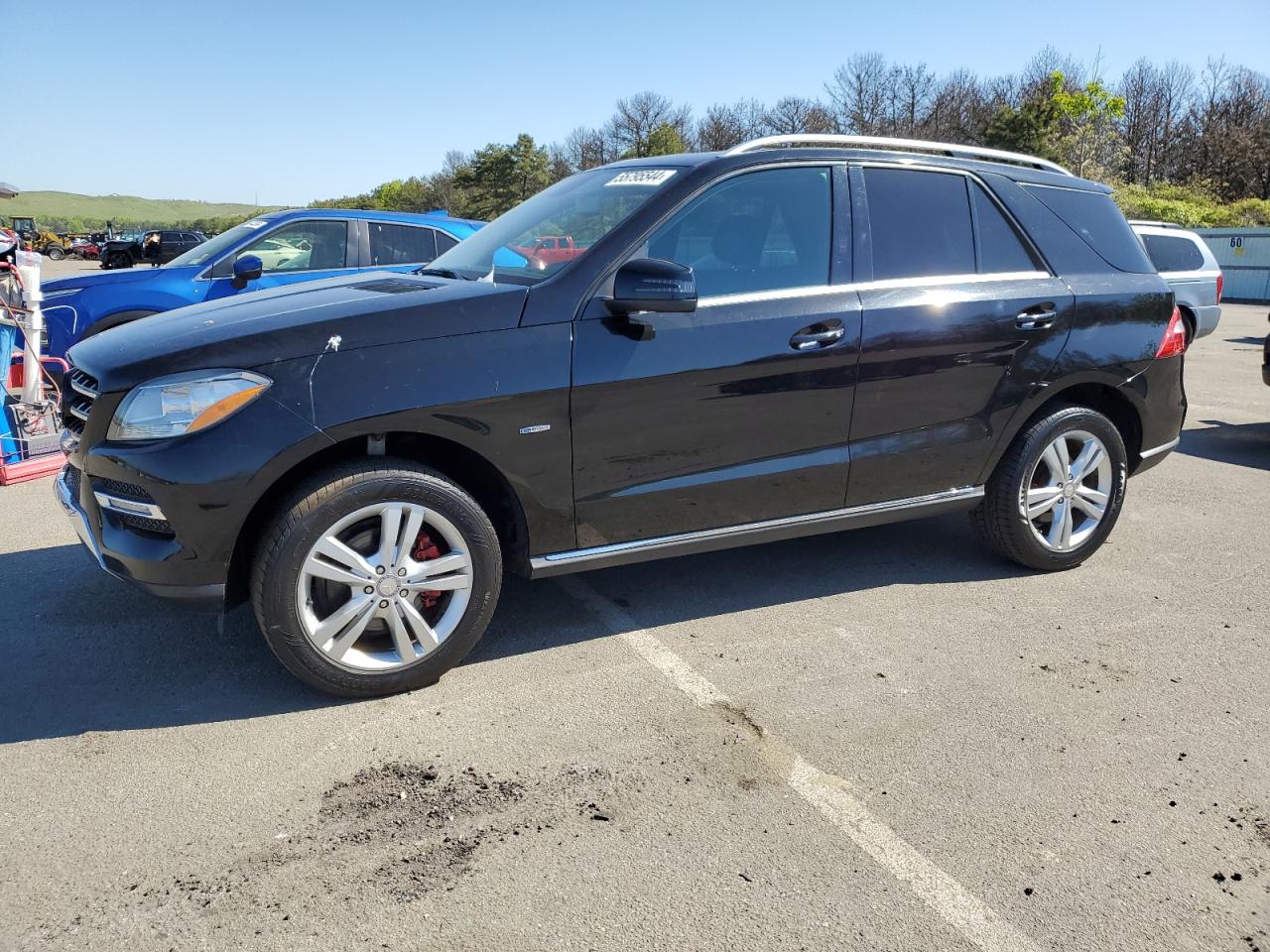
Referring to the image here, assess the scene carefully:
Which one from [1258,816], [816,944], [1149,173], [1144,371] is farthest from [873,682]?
[1149,173]

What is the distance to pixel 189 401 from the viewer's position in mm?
3074

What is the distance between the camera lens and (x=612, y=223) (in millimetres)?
3756

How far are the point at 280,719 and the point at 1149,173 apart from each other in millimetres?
63081

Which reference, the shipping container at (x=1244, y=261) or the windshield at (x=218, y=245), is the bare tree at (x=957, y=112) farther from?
the windshield at (x=218, y=245)

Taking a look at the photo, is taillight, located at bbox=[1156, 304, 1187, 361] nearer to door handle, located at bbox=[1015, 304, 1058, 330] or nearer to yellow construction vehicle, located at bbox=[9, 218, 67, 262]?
door handle, located at bbox=[1015, 304, 1058, 330]

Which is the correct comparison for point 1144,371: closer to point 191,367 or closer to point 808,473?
point 808,473

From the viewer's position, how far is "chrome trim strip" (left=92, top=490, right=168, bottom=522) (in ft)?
10.1

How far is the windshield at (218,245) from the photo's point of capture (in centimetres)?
820

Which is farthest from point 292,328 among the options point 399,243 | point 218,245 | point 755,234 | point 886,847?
point 218,245

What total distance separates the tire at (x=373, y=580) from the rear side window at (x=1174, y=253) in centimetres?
1086

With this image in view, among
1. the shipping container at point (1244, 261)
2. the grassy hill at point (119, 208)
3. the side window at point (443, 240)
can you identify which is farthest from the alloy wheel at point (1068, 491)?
the grassy hill at point (119, 208)

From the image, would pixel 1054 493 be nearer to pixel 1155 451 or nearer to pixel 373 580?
pixel 1155 451

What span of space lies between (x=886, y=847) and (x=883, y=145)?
3.01 meters

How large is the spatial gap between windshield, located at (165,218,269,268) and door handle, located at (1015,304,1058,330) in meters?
6.49
